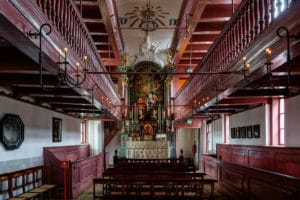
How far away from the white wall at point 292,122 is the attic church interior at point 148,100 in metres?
0.03

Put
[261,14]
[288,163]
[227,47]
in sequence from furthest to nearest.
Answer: [288,163] → [227,47] → [261,14]

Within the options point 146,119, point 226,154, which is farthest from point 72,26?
point 146,119

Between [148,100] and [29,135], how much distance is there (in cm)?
1291

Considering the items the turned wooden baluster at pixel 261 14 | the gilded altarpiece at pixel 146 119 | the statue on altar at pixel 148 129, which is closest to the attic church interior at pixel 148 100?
the turned wooden baluster at pixel 261 14

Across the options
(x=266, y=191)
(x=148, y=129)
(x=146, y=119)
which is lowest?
(x=266, y=191)

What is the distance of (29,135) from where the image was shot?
36.9ft

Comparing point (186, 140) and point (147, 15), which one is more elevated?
point (147, 15)

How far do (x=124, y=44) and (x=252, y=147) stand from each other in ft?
44.1

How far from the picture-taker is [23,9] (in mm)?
4594

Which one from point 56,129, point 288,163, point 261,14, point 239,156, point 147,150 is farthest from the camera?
point 147,150

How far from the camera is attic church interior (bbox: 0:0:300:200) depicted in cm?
593

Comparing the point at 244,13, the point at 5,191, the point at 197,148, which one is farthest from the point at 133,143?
the point at 244,13

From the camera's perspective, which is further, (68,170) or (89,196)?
(89,196)

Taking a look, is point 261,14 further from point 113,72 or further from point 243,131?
point 243,131
